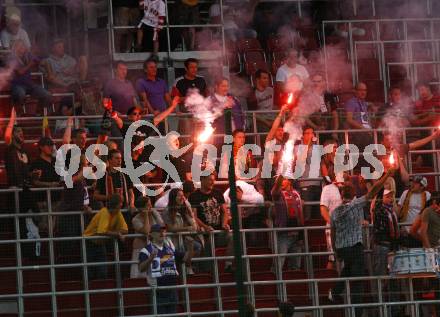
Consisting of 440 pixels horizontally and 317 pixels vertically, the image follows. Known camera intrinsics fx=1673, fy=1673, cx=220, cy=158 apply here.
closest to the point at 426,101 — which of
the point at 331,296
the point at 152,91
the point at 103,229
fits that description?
the point at 152,91

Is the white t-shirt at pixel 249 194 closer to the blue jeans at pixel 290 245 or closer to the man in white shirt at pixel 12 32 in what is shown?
the blue jeans at pixel 290 245

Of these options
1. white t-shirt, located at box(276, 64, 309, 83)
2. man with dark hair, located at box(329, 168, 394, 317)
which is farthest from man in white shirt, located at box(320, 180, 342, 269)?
white t-shirt, located at box(276, 64, 309, 83)

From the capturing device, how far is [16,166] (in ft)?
65.1

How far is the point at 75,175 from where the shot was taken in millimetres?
19656

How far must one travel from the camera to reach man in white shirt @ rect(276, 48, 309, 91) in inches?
944

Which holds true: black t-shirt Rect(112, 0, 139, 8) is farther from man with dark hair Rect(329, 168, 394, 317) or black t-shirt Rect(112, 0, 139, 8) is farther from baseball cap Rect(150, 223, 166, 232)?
baseball cap Rect(150, 223, 166, 232)

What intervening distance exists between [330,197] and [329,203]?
0.25 feet

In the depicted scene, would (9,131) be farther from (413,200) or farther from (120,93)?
(413,200)

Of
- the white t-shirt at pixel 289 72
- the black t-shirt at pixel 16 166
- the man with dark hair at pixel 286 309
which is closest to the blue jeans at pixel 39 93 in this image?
the black t-shirt at pixel 16 166

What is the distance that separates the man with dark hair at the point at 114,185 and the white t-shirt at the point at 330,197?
2589 millimetres

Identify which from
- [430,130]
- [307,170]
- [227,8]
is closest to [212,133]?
[307,170]

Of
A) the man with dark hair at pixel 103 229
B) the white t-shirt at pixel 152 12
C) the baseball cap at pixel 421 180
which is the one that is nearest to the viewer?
the man with dark hair at pixel 103 229

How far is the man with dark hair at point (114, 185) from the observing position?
19.5m

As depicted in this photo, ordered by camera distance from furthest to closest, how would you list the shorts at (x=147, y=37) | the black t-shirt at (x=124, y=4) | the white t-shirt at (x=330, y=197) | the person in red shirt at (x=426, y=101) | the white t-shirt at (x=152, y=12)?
1. the black t-shirt at (x=124, y=4)
2. the shorts at (x=147, y=37)
3. the white t-shirt at (x=152, y=12)
4. the person in red shirt at (x=426, y=101)
5. the white t-shirt at (x=330, y=197)
